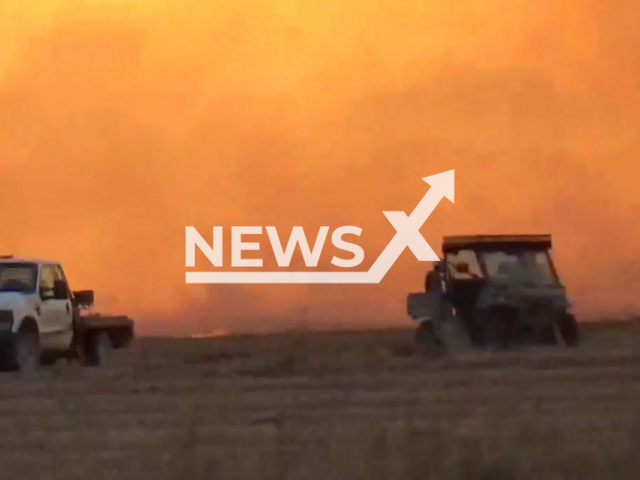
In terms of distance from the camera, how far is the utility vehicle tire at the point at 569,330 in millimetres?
18109

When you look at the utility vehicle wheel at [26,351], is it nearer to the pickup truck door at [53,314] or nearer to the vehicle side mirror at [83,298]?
the pickup truck door at [53,314]

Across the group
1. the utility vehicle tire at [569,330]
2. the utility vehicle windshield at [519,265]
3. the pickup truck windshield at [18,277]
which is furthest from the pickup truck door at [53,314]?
the utility vehicle tire at [569,330]

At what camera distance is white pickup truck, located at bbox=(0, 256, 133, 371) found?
1594 centimetres

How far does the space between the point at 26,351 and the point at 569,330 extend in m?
7.79

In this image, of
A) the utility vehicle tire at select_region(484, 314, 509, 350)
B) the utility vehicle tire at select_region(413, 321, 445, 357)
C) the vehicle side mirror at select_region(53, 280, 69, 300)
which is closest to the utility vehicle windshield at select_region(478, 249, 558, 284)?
the utility vehicle tire at select_region(484, 314, 509, 350)

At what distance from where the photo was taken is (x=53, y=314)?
16.8 metres

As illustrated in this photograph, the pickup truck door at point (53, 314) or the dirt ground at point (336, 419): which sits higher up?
the pickup truck door at point (53, 314)

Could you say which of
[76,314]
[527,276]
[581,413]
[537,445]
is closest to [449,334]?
[527,276]

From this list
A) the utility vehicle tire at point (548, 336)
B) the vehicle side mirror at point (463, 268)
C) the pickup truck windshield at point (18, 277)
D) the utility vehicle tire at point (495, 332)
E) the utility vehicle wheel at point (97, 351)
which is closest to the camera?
the pickup truck windshield at point (18, 277)

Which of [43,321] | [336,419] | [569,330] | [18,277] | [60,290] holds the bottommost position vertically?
[336,419]

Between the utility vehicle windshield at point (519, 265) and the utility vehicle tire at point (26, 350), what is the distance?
6626 mm

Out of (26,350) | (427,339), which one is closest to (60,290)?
(26,350)

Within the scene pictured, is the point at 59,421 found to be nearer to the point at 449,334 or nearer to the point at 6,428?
the point at 6,428

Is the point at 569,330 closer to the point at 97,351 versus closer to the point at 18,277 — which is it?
the point at 97,351
